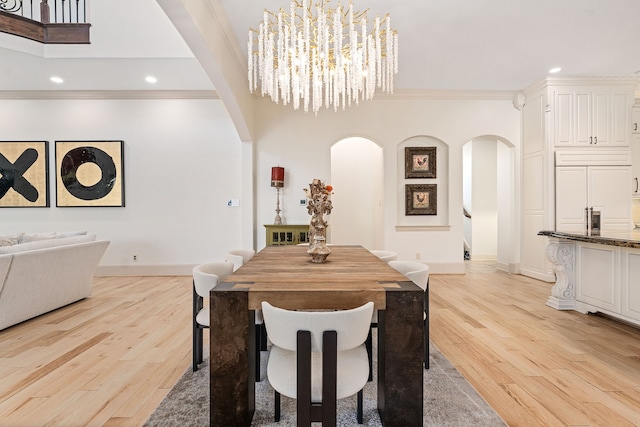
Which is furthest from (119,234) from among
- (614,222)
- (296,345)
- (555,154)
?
(614,222)

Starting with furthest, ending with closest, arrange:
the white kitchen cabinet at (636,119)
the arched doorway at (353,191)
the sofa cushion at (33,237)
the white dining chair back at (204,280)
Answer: the arched doorway at (353,191) → the white kitchen cabinet at (636,119) → the sofa cushion at (33,237) → the white dining chair back at (204,280)

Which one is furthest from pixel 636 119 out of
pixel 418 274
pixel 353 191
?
pixel 418 274

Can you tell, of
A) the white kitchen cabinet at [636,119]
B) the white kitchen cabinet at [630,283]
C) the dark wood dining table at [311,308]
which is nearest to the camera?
the dark wood dining table at [311,308]

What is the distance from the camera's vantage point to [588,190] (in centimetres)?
448

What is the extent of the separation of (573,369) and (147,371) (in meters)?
2.85

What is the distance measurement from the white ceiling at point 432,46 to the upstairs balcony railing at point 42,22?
0.64 feet

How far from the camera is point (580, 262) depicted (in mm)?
3217

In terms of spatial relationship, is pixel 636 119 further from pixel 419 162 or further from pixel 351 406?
pixel 351 406

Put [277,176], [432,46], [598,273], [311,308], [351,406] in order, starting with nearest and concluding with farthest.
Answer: [311,308] → [351,406] → [598,273] → [432,46] → [277,176]

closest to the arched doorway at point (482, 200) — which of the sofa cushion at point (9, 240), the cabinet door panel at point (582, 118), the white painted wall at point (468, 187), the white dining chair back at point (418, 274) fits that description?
the white painted wall at point (468, 187)

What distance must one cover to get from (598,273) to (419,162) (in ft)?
9.11

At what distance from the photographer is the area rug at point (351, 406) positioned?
1.58 metres

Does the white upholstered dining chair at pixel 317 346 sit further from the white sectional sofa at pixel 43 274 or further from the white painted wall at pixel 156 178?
the white painted wall at pixel 156 178

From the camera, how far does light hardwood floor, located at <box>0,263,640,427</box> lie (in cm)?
167
